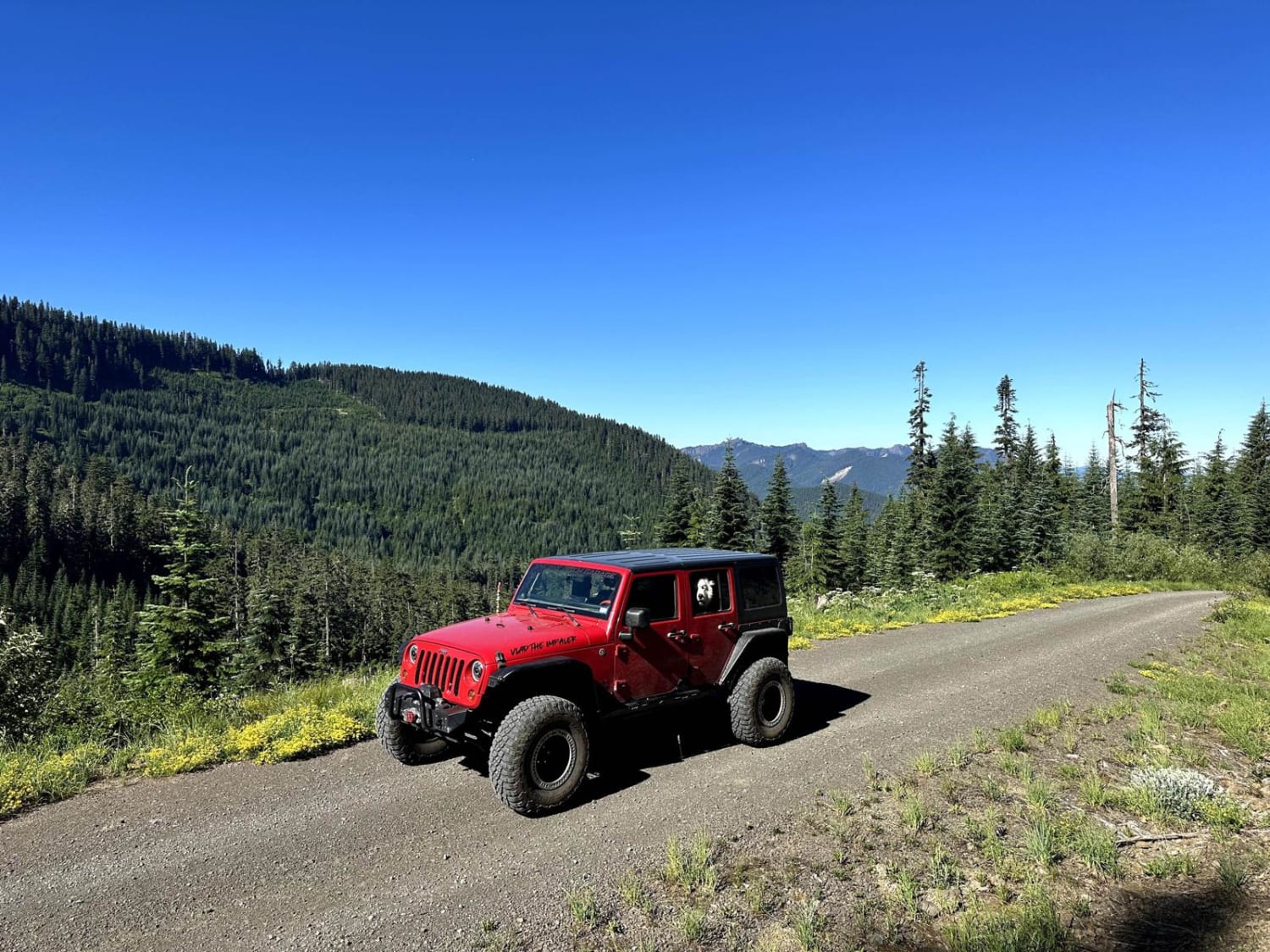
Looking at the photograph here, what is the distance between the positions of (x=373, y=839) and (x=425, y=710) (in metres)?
1.16

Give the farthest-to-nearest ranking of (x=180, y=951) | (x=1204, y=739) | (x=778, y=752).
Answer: (x=1204, y=739), (x=778, y=752), (x=180, y=951)

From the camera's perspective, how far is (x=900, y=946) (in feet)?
14.0

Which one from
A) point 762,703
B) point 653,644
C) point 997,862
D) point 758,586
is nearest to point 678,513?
point 758,586

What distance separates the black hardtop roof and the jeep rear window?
0.36 feet

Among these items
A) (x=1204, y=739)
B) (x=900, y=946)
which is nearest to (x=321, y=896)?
(x=900, y=946)

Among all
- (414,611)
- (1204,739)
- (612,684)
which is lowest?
(414,611)

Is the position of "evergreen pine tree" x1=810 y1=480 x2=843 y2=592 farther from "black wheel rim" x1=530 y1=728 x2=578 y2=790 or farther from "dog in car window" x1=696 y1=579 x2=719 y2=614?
"black wheel rim" x1=530 y1=728 x2=578 y2=790

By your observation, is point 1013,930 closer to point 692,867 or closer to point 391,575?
point 692,867

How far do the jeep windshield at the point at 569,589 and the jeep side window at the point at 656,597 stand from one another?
8.9 inches

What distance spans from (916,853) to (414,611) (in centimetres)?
10580

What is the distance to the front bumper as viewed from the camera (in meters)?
6.03

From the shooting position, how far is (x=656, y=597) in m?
7.24

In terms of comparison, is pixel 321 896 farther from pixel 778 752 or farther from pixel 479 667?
pixel 778 752

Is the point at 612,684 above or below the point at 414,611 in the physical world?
above
